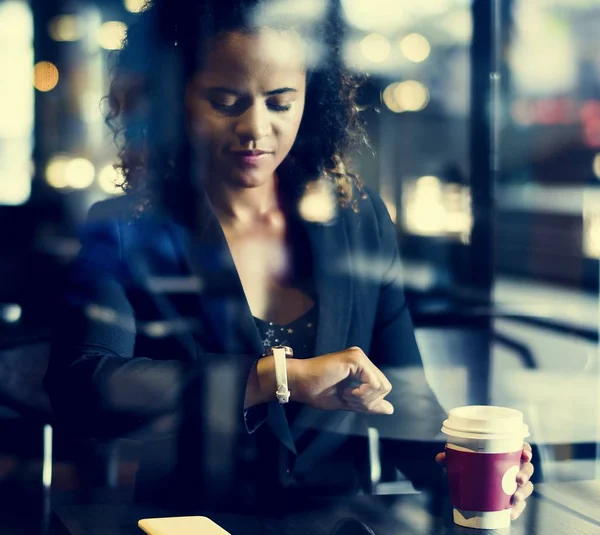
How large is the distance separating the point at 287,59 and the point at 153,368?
670 mm

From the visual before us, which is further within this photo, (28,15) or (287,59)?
(287,59)

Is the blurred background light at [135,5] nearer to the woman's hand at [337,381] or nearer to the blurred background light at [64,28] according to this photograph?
the blurred background light at [64,28]

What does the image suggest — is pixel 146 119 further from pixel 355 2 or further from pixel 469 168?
pixel 469 168

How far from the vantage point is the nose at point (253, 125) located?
1.64m

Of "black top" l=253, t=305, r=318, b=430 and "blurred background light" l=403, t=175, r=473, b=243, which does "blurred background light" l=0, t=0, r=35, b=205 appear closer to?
"black top" l=253, t=305, r=318, b=430

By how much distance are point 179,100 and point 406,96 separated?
50 cm

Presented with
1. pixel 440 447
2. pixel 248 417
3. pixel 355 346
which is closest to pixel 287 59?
pixel 355 346

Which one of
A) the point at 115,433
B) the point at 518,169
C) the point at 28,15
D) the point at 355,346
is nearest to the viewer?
the point at 28,15

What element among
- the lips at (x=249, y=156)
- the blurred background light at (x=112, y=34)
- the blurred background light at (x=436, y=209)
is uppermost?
the blurred background light at (x=112, y=34)

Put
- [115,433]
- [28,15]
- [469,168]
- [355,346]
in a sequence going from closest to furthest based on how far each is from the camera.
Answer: [28,15] → [115,433] → [355,346] → [469,168]

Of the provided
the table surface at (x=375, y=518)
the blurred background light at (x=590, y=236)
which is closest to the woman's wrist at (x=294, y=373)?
the table surface at (x=375, y=518)

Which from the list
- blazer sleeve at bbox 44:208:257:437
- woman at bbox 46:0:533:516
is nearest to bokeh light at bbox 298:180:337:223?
woman at bbox 46:0:533:516

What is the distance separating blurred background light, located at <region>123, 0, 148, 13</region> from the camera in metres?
1.53

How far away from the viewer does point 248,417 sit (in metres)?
1.64
